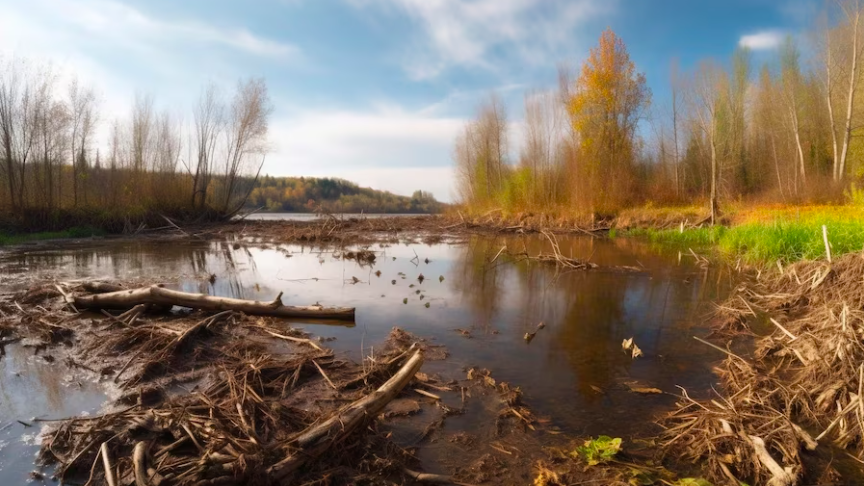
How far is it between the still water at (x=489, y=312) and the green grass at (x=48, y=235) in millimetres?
2433

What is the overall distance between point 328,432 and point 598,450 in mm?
1929

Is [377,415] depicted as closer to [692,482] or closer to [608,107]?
[692,482]

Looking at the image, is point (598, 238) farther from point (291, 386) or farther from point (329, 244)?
point (291, 386)

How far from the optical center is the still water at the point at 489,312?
13.4 ft

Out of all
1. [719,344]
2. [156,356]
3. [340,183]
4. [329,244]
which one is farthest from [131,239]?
[340,183]

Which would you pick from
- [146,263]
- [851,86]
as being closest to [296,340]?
[146,263]

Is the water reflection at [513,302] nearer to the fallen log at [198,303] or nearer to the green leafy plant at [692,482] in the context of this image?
the fallen log at [198,303]

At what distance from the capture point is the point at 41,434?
340 cm

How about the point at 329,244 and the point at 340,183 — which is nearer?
the point at 329,244

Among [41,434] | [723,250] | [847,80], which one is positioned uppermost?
[847,80]

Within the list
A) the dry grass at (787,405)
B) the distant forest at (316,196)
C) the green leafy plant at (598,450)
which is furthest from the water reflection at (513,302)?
the distant forest at (316,196)

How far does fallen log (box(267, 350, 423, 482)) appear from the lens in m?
2.63

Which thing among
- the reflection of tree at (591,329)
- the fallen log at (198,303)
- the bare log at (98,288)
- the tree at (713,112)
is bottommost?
the reflection of tree at (591,329)

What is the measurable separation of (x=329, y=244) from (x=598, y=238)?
1250cm
